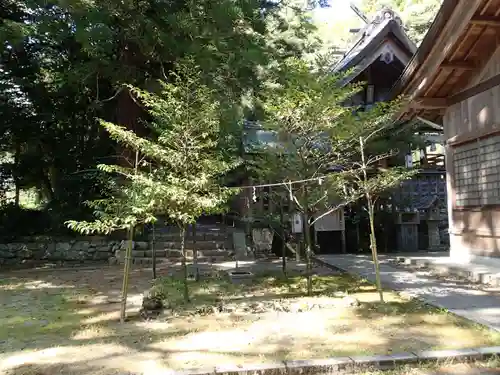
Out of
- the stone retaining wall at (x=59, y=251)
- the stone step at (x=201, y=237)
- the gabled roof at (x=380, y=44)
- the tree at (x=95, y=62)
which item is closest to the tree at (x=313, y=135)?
the tree at (x=95, y=62)

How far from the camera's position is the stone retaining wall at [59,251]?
45.7ft

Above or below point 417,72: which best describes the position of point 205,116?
below

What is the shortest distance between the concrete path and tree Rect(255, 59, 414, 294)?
185cm

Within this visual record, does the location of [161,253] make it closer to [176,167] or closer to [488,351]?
[176,167]

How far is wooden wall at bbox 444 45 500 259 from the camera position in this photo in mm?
8562

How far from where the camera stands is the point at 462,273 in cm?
827

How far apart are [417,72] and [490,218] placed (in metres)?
Result: 3.34

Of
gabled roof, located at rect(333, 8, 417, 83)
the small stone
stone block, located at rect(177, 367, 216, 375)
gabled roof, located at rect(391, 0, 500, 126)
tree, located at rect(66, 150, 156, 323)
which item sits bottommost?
stone block, located at rect(177, 367, 216, 375)

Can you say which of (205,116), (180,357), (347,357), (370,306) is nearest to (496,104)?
(370,306)

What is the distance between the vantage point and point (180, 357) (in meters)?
4.36

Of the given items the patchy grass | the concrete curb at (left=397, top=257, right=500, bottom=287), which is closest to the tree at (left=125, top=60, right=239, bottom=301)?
the patchy grass

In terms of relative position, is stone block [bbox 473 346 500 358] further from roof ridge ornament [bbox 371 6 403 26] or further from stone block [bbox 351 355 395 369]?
roof ridge ornament [bbox 371 6 403 26]

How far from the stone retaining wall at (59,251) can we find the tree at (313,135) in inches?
291

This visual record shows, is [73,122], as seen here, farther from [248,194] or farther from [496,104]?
[496,104]
